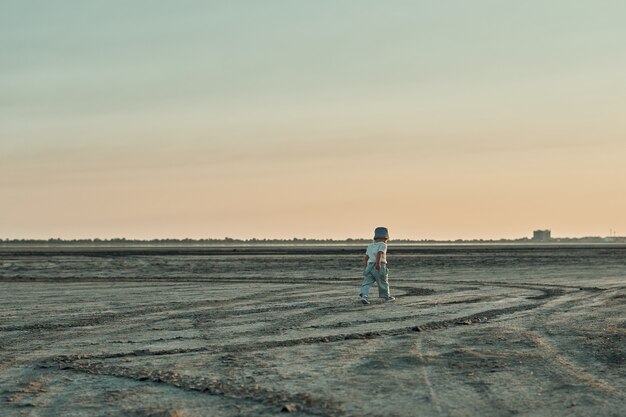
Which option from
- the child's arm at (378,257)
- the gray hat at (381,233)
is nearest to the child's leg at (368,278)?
the child's arm at (378,257)

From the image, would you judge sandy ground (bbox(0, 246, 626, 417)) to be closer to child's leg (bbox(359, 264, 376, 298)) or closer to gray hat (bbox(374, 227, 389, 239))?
child's leg (bbox(359, 264, 376, 298))

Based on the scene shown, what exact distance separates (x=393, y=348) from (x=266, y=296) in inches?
416

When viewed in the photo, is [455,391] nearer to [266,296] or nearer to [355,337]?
[355,337]

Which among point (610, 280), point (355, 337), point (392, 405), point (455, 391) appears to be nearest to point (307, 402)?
point (392, 405)

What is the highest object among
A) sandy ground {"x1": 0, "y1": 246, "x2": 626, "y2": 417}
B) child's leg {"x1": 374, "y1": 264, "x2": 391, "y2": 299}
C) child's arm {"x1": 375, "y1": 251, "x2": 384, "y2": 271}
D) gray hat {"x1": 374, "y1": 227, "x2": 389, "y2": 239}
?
gray hat {"x1": 374, "y1": 227, "x2": 389, "y2": 239}

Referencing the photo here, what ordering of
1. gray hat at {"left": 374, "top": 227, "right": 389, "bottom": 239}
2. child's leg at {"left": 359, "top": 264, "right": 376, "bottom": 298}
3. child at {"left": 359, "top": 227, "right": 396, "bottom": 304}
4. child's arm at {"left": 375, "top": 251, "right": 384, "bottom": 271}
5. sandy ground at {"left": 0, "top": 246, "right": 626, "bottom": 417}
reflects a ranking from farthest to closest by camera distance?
1. gray hat at {"left": 374, "top": 227, "right": 389, "bottom": 239}
2. child's arm at {"left": 375, "top": 251, "right": 384, "bottom": 271}
3. child at {"left": 359, "top": 227, "right": 396, "bottom": 304}
4. child's leg at {"left": 359, "top": 264, "right": 376, "bottom": 298}
5. sandy ground at {"left": 0, "top": 246, "right": 626, "bottom": 417}

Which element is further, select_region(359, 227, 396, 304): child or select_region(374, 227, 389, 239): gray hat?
select_region(374, 227, 389, 239): gray hat

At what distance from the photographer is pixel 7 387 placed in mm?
8992

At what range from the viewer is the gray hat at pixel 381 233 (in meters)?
20.7

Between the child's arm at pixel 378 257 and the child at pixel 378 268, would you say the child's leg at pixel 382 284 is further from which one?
the child's arm at pixel 378 257

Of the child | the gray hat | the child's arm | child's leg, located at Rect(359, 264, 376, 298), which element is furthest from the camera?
the gray hat

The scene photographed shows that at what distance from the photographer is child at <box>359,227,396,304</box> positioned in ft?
65.9

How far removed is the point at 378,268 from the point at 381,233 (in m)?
0.89

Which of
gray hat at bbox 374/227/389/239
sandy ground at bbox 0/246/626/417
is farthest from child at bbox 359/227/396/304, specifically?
sandy ground at bbox 0/246/626/417
